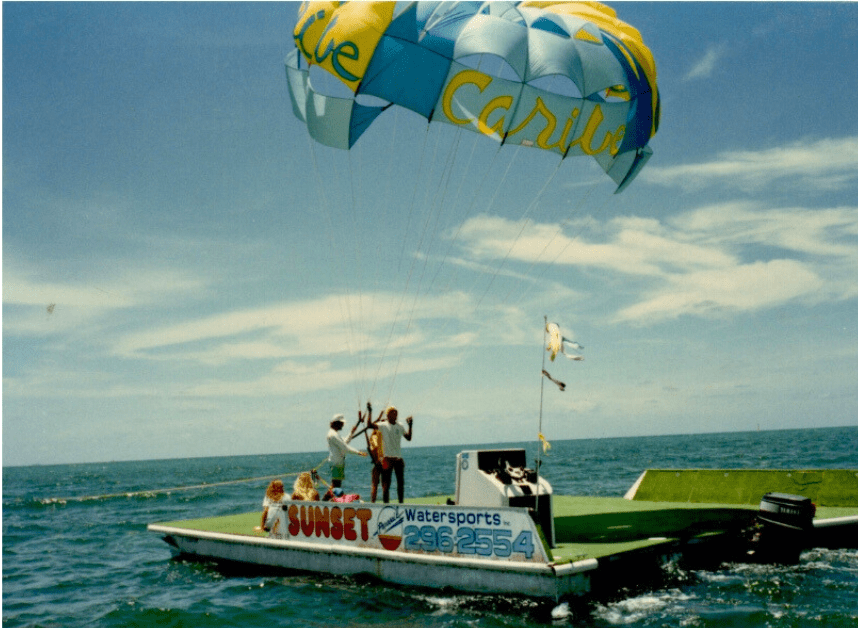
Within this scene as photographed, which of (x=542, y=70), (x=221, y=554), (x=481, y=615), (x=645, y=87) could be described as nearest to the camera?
(x=481, y=615)

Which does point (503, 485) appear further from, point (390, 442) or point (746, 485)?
point (746, 485)

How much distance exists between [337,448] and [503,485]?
3277mm

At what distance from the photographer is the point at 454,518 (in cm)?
870

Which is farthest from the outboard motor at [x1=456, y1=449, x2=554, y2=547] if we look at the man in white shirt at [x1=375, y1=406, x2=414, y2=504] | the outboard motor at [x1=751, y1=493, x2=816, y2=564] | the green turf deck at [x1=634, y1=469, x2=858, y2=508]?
the green turf deck at [x1=634, y1=469, x2=858, y2=508]

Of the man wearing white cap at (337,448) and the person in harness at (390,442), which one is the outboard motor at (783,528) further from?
the man wearing white cap at (337,448)

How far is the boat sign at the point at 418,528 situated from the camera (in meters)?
8.09

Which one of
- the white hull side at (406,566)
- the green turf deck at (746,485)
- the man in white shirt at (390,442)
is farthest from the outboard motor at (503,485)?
the green turf deck at (746,485)

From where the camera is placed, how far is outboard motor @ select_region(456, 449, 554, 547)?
8898mm

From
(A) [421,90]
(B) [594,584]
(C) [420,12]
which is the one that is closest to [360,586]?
(B) [594,584]

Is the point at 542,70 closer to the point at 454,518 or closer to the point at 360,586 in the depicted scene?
the point at 454,518

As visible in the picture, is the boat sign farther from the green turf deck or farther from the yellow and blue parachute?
the green turf deck

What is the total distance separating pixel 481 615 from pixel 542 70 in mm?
7607

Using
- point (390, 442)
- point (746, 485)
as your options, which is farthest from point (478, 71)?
point (746, 485)

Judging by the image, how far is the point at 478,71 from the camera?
9.70 meters
